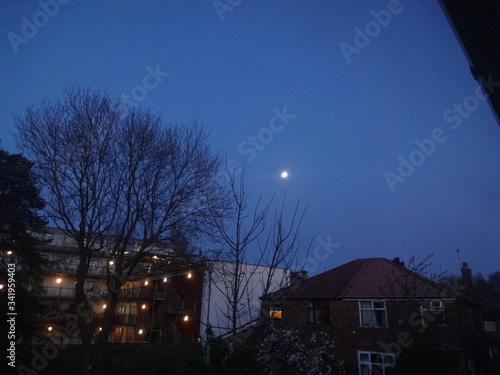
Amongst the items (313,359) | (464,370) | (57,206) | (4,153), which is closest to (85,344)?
(57,206)

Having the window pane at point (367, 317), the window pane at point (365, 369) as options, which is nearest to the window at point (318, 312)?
the window pane at point (367, 317)

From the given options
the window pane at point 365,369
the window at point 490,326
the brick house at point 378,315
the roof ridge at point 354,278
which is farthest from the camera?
the window at point 490,326

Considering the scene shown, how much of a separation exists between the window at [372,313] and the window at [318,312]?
7.44 feet

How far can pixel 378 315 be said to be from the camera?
728 inches

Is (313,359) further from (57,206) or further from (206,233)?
(57,206)

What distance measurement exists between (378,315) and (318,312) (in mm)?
3791

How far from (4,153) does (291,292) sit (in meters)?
18.4

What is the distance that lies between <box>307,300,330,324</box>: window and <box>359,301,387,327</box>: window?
227 centimetres

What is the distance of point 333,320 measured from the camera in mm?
19750

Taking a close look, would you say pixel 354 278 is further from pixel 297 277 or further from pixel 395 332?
pixel 297 277

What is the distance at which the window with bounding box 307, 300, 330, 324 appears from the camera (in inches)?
807

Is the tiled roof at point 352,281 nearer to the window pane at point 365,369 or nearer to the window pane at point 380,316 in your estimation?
the window pane at point 380,316

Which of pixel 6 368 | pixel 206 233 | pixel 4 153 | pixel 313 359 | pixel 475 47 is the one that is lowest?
pixel 6 368

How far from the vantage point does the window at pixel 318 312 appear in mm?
20502
